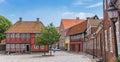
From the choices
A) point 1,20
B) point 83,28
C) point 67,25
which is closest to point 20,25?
point 1,20

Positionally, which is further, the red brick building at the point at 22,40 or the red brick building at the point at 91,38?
the red brick building at the point at 22,40

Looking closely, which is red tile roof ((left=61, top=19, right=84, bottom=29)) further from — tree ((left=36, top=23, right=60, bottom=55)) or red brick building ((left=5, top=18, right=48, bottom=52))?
tree ((left=36, top=23, right=60, bottom=55))

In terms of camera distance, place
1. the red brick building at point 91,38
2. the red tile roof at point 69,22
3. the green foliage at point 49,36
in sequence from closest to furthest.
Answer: the red brick building at point 91,38, the green foliage at point 49,36, the red tile roof at point 69,22

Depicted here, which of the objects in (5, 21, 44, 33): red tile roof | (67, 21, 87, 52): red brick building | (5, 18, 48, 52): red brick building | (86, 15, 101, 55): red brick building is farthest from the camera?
(5, 21, 44, 33): red tile roof

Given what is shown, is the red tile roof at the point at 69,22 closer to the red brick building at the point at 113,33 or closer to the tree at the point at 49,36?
the tree at the point at 49,36

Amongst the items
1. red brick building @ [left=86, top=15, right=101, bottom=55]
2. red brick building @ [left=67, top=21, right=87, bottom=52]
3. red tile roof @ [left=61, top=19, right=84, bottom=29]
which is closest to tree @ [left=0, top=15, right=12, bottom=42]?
red brick building @ [left=67, top=21, right=87, bottom=52]

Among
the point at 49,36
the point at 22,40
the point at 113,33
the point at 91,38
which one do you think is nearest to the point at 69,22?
the point at 22,40

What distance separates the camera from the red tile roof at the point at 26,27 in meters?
73.6

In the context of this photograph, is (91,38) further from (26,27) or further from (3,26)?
(3,26)

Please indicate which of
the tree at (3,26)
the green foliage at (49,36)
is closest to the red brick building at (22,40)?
the tree at (3,26)

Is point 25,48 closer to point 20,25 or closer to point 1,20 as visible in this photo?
point 20,25

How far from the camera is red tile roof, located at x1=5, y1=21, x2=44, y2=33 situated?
73625 millimetres

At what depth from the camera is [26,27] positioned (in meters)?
75.6

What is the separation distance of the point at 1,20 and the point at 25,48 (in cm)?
1874
